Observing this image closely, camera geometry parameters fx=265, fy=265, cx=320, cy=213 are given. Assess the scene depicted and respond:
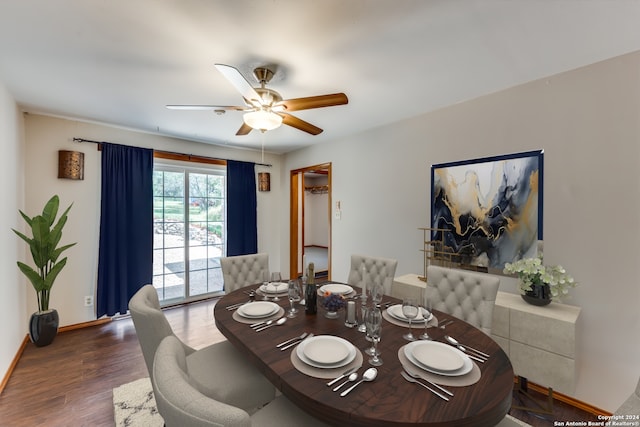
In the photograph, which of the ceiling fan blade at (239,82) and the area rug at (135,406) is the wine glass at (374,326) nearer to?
the ceiling fan blade at (239,82)

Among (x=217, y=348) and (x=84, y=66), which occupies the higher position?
(x=84, y=66)

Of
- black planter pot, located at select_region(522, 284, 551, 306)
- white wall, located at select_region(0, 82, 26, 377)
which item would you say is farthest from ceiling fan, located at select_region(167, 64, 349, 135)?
black planter pot, located at select_region(522, 284, 551, 306)

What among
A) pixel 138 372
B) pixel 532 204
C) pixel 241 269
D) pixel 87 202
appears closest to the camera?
pixel 532 204

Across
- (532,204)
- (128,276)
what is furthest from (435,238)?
(128,276)

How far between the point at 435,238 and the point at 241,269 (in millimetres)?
2078

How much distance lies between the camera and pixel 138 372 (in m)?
2.43

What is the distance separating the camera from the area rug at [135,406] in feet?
6.00

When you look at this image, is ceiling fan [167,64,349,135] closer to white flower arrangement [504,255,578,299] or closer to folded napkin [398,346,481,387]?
folded napkin [398,346,481,387]

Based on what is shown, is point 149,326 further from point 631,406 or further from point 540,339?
point 540,339

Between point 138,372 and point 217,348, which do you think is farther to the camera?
point 138,372

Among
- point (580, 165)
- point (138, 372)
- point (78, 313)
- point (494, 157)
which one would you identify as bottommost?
point (138, 372)

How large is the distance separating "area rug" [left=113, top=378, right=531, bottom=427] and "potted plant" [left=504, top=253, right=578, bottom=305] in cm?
284

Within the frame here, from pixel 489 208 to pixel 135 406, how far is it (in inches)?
132

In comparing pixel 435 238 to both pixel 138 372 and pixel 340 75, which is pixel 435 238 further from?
pixel 138 372
